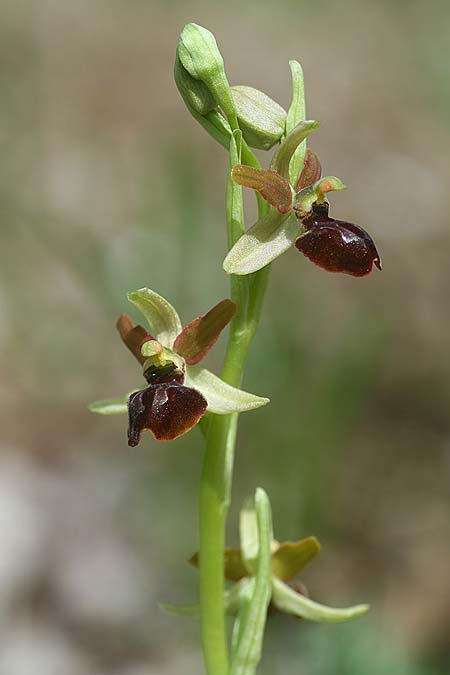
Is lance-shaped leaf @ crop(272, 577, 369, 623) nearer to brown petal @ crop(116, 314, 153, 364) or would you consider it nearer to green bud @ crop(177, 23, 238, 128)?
brown petal @ crop(116, 314, 153, 364)

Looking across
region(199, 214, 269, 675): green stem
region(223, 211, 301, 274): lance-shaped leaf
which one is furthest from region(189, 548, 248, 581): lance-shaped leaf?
region(223, 211, 301, 274): lance-shaped leaf

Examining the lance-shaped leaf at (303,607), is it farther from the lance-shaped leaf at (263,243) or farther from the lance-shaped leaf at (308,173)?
the lance-shaped leaf at (308,173)

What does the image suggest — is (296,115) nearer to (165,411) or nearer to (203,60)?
(203,60)

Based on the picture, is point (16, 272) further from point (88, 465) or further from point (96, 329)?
point (88, 465)

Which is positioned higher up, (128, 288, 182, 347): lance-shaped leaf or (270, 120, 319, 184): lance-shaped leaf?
(270, 120, 319, 184): lance-shaped leaf

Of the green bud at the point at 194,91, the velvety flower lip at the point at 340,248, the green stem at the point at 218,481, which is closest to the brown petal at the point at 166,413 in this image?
the green stem at the point at 218,481

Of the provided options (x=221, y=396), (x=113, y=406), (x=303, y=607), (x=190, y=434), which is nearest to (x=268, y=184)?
(x=221, y=396)
